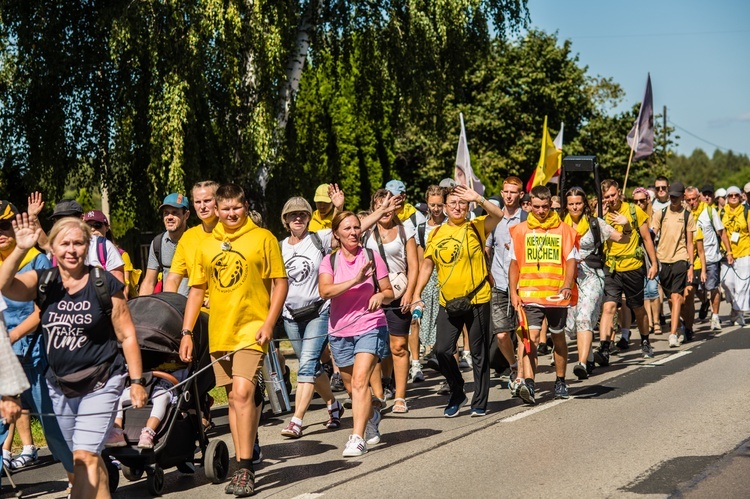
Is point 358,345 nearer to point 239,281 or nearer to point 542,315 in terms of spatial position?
point 239,281

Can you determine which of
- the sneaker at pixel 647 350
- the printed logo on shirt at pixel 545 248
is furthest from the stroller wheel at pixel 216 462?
the sneaker at pixel 647 350

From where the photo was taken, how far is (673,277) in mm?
15328

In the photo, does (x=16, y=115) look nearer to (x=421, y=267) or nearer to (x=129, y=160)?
(x=129, y=160)

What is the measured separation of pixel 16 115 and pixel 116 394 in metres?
12.5

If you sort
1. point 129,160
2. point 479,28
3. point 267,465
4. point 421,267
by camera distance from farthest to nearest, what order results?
1. point 479,28
2. point 129,160
3. point 421,267
4. point 267,465

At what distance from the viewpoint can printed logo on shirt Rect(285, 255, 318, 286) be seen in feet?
32.3

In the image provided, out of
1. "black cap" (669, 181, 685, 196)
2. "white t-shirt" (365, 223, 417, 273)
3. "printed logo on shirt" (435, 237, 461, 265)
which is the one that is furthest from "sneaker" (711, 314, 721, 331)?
"printed logo on shirt" (435, 237, 461, 265)

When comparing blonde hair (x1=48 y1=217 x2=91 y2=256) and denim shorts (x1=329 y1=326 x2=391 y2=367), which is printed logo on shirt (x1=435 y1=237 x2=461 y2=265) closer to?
denim shorts (x1=329 y1=326 x2=391 y2=367)

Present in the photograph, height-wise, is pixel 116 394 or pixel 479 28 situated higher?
pixel 479 28

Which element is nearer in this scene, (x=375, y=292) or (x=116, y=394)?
(x=116, y=394)

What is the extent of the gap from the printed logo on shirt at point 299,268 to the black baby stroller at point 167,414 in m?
1.90

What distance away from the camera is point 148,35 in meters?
16.5

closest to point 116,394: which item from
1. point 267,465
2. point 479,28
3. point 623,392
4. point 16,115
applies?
point 267,465

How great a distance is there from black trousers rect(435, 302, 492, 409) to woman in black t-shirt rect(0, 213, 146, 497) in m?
4.17
